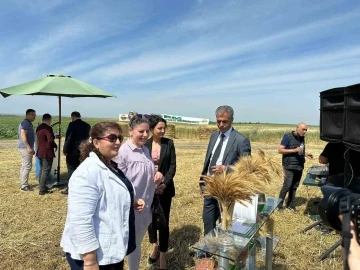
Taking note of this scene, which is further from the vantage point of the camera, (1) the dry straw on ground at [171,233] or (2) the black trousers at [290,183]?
(2) the black trousers at [290,183]

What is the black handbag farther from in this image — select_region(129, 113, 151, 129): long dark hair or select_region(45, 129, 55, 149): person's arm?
select_region(45, 129, 55, 149): person's arm

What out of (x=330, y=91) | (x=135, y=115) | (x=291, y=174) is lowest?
(x=291, y=174)

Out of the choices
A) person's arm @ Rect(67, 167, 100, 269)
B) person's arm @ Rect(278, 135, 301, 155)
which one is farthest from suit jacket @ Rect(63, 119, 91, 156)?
person's arm @ Rect(67, 167, 100, 269)

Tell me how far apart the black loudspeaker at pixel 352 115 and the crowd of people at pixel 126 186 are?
1.21 meters

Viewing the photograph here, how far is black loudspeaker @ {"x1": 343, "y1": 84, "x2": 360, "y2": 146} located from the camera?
3467mm

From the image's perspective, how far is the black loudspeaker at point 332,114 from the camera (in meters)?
3.98

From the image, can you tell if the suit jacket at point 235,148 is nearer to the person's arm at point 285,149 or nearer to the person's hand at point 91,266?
the person's hand at point 91,266

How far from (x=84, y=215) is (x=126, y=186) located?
35 cm

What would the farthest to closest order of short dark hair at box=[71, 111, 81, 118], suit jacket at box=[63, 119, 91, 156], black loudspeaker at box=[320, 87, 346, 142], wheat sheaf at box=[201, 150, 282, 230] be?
1. short dark hair at box=[71, 111, 81, 118]
2. suit jacket at box=[63, 119, 91, 156]
3. black loudspeaker at box=[320, 87, 346, 142]
4. wheat sheaf at box=[201, 150, 282, 230]

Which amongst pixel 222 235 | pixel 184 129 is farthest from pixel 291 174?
pixel 184 129

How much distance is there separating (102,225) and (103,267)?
283mm

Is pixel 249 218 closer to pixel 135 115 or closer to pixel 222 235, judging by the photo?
pixel 222 235

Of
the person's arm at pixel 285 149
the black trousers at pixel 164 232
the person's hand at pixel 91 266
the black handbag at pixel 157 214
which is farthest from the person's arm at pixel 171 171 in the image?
the person's arm at pixel 285 149

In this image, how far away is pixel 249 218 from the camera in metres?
2.36
